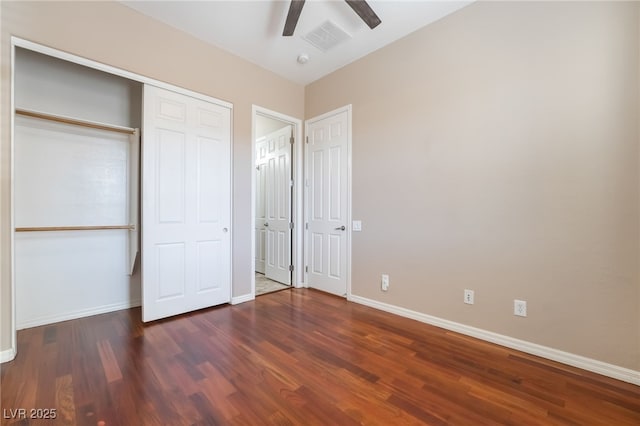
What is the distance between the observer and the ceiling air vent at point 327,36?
2717mm

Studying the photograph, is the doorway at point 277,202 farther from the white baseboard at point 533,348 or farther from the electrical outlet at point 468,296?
the electrical outlet at point 468,296

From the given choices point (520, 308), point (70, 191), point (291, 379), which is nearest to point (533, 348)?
point (520, 308)

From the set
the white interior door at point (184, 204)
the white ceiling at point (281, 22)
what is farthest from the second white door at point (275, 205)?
the white ceiling at point (281, 22)

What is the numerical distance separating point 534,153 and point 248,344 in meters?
2.79

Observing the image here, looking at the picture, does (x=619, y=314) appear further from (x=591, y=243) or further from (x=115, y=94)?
(x=115, y=94)

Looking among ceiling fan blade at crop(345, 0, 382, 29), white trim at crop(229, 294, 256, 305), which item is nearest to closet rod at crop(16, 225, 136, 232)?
white trim at crop(229, 294, 256, 305)

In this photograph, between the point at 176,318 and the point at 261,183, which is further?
the point at 261,183

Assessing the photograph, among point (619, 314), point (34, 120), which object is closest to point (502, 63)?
point (619, 314)

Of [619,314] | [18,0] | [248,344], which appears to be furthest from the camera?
[248,344]

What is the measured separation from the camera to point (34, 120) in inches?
98.4

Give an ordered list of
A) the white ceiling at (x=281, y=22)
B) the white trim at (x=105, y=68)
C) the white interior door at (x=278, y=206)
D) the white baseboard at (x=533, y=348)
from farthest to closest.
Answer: the white interior door at (x=278, y=206)
the white ceiling at (x=281, y=22)
the white trim at (x=105, y=68)
the white baseboard at (x=533, y=348)

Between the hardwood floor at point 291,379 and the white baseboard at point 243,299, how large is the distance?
2.06 feet

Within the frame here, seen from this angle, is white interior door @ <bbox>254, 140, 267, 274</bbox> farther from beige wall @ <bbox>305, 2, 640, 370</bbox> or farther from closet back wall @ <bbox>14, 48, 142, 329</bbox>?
beige wall @ <bbox>305, 2, 640, 370</bbox>

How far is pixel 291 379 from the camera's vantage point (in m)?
1.74
